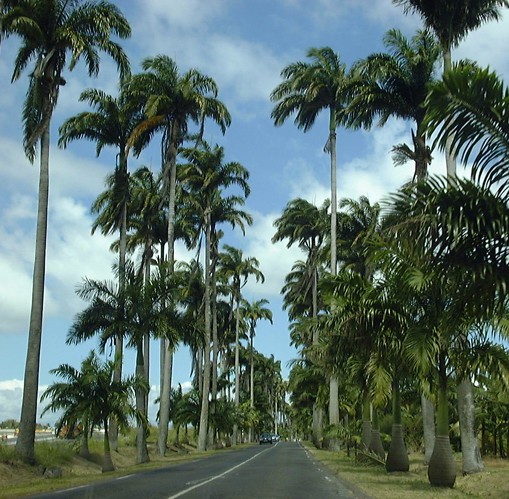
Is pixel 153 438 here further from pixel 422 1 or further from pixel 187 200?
pixel 422 1

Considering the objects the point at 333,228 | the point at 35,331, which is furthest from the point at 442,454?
the point at 333,228

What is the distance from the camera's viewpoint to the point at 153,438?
185 feet

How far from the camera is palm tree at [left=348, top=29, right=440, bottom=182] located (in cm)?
2538

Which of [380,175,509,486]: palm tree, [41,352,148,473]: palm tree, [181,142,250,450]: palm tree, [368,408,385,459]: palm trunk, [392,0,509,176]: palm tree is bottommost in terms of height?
[368,408,385,459]: palm trunk

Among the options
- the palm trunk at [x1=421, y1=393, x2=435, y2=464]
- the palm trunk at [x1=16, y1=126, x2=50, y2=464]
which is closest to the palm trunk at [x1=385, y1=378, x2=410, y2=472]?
the palm trunk at [x1=421, y1=393, x2=435, y2=464]

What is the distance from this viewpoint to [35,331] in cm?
2214

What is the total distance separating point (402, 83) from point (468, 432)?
13.9m

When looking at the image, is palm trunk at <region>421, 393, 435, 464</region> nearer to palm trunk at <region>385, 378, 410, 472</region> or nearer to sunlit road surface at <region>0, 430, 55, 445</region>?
palm trunk at <region>385, 378, 410, 472</region>

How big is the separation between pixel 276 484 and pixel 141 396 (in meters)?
14.2

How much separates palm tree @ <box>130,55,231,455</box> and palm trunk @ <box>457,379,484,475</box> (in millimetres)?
19629

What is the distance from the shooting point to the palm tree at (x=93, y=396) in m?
22.7

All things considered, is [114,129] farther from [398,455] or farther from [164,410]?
[398,455]

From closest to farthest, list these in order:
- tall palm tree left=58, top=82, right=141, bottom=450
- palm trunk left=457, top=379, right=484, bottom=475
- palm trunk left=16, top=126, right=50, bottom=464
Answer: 1. palm trunk left=457, top=379, right=484, bottom=475
2. palm trunk left=16, top=126, right=50, bottom=464
3. tall palm tree left=58, top=82, right=141, bottom=450

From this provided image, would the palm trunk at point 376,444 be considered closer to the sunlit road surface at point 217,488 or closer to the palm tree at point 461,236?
the sunlit road surface at point 217,488
